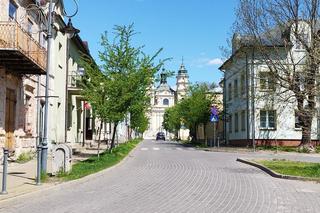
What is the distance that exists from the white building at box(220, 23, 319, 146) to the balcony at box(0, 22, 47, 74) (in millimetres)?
14327

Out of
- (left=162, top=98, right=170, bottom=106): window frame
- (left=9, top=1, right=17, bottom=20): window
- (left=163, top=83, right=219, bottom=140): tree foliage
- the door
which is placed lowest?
Answer: the door

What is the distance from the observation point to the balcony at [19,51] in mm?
16594

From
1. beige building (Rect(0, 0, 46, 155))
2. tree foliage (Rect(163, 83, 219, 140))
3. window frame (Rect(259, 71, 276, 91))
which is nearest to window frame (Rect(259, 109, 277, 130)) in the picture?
window frame (Rect(259, 71, 276, 91))

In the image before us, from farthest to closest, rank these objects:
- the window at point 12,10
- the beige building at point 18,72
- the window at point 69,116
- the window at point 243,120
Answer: the window at point 243,120
the window at point 69,116
the window at point 12,10
the beige building at point 18,72

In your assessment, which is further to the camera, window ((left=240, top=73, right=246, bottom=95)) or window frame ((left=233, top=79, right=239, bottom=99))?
window frame ((left=233, top=79, right=239, bottom=99))

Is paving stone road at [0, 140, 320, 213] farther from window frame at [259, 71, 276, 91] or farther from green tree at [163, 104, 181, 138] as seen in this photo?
green tree at [163, 104, 181, 138]

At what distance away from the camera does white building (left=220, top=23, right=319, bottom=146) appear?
32312 mm

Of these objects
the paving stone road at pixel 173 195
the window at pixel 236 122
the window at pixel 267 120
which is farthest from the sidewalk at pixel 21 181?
the window at pixel 236 122

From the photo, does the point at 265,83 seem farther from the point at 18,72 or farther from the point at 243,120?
the point at 18,72

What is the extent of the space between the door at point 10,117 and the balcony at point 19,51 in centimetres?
104

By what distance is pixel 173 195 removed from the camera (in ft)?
37.9

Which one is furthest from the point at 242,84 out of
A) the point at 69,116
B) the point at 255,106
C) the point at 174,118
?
the point at 174,118

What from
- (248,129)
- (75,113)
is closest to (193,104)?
(248,129)

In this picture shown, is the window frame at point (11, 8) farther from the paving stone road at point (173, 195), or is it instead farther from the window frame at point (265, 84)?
the window frame at point (265, 84)
